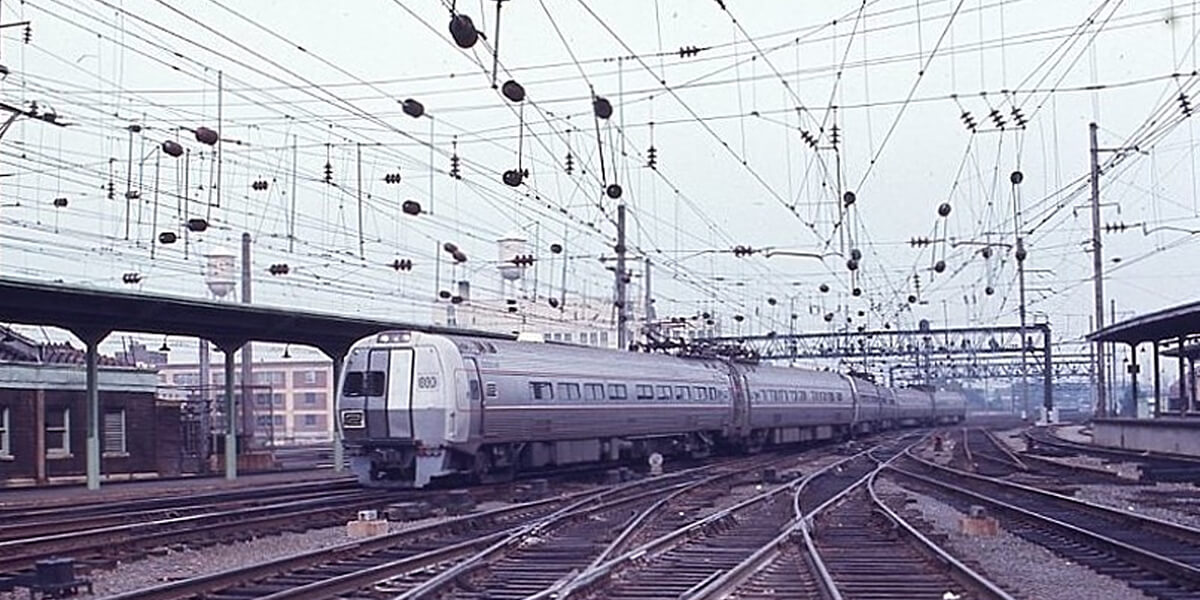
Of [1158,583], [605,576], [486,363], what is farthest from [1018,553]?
[486,363]

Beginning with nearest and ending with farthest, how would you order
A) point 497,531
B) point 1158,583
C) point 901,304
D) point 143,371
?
point 1158,583
point 497,531
point 143,371
point 901,304

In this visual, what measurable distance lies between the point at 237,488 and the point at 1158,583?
70.2 ft

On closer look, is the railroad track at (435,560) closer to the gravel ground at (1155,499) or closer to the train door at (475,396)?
the train door at (475,396)

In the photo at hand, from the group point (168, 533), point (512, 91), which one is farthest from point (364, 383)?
point (512, 91)

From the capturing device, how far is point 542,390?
99.7ft

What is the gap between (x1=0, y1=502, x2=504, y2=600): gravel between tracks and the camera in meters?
14.7

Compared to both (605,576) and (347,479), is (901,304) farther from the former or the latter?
(605,576)

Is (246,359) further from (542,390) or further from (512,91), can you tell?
(512,91)

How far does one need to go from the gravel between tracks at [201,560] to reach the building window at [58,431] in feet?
71.4

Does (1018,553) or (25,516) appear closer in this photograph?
(1018,553)

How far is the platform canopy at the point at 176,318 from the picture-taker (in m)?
28.1

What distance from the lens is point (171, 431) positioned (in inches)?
1822

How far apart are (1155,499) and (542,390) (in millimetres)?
11635

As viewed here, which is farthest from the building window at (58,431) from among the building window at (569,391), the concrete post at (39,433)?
the building window at (569,391)
